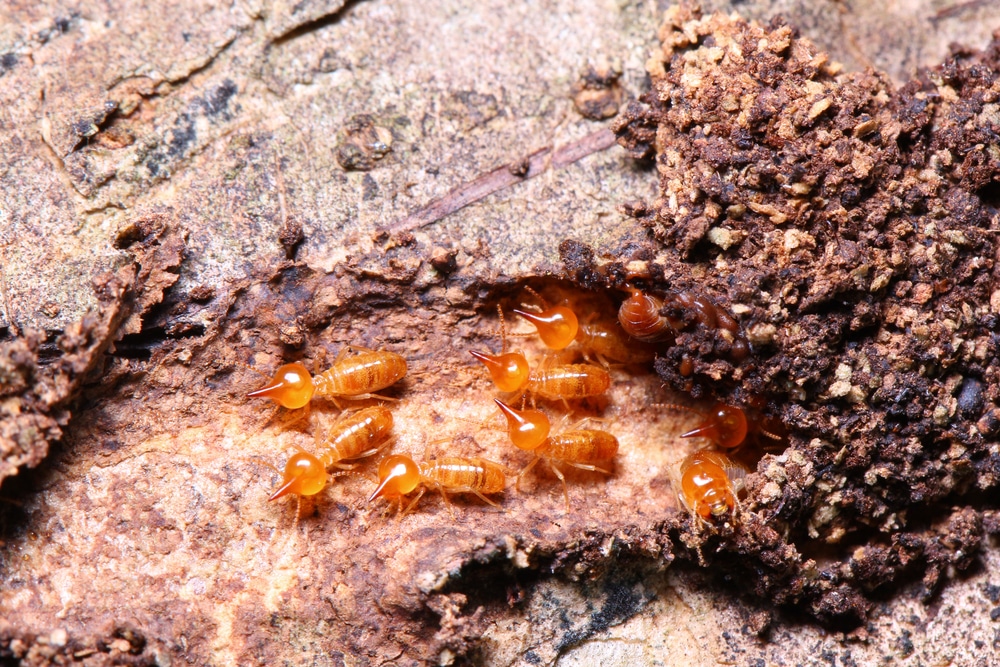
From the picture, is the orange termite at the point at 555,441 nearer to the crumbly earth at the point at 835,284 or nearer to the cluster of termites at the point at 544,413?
the cluster of termites at the point at 544,413

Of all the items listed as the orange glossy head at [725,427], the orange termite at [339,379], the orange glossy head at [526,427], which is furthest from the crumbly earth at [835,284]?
the orange termite at [339,379]

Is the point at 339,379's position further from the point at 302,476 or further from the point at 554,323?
the point at 554,323

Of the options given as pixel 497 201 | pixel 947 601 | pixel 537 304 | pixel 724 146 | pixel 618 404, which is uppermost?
pixel 724 146

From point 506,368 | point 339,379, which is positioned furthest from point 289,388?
point 506,368

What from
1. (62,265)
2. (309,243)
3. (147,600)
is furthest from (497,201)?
(147,600)

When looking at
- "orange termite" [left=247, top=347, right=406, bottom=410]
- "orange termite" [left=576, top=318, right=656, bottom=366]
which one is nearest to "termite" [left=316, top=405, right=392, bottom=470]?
"orange termite" [left=247, top=347, right=406, bottom=410]

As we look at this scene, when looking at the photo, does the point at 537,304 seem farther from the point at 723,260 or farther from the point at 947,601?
the point at 947,601
